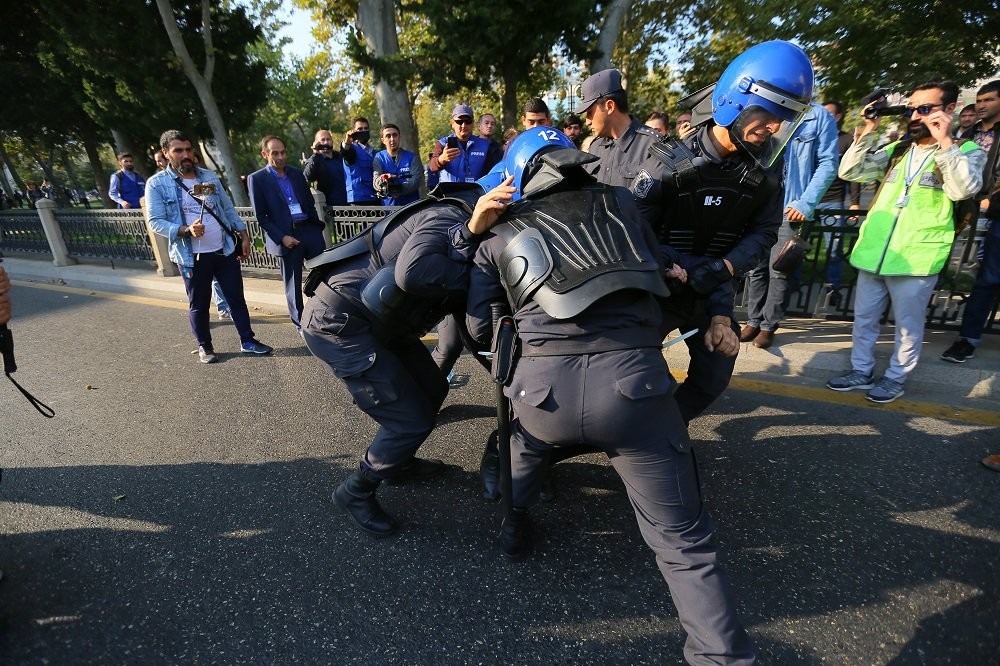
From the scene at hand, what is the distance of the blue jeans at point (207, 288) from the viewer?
4621mm

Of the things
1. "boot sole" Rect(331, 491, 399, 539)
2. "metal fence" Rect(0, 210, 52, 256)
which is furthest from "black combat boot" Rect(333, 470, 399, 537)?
"metal fence" Rect(0, 210, 52, 256)

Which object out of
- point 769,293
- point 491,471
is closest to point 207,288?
point 491,471

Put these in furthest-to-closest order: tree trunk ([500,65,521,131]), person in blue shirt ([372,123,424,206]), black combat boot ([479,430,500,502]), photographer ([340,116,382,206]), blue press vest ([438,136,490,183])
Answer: tree trunk ([500,65,521,131]) < photographer ([340,116,382,206]) < person in blue shirt ([372,123,424,206]) < blue press vest ([438,136,490,183]) < black combat boot ([479,430,500,502])

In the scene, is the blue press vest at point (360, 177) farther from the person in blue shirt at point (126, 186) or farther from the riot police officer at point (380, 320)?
the person in blue shirt at point (126, 186)

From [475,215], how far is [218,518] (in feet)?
6.47

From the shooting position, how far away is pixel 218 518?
2535 mm

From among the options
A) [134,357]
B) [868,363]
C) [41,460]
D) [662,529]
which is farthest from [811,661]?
[134,357]

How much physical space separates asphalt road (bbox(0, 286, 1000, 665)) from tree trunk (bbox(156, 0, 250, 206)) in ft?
34.9

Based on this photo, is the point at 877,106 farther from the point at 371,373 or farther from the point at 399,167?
the point at 399,167

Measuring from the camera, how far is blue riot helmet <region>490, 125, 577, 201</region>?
2.00 m

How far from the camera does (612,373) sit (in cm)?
156

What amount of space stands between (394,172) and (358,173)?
0.57 m

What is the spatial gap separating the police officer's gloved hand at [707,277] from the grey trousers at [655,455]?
2.50ft

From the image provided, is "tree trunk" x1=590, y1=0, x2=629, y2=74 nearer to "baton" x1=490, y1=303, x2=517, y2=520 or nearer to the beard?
the beard
